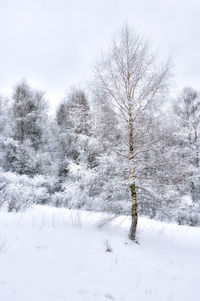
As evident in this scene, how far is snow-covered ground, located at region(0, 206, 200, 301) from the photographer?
7.34 ft

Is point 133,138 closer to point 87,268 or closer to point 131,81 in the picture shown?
point 131,81

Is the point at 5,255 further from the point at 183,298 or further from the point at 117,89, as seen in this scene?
the point at 117,89

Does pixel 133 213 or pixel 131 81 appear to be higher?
pixel 131 81

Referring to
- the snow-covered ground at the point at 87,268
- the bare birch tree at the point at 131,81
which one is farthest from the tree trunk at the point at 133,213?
the snow-covered ground at the point at 87,268

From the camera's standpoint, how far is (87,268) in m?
3.07

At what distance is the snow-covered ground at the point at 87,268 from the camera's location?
2.24 metres

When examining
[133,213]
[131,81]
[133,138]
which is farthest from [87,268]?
[131,81]

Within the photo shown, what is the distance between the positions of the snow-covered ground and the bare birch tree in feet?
4.51

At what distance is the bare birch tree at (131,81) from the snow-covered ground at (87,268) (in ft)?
4.51

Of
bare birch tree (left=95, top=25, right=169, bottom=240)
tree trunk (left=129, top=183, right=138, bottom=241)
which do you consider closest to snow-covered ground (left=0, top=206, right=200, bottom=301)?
tree trunk (left=129, top=183, right=138, bottom=241)

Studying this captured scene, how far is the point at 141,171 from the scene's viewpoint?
5.41 m

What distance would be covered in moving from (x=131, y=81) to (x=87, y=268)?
17.4ft

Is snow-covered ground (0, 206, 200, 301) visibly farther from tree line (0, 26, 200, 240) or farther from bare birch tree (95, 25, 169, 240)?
bare birch tree (95, 25, 169, 240)

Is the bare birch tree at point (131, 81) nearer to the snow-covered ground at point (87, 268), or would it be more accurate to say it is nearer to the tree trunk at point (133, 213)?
the tree trunk at point (133, 213)
